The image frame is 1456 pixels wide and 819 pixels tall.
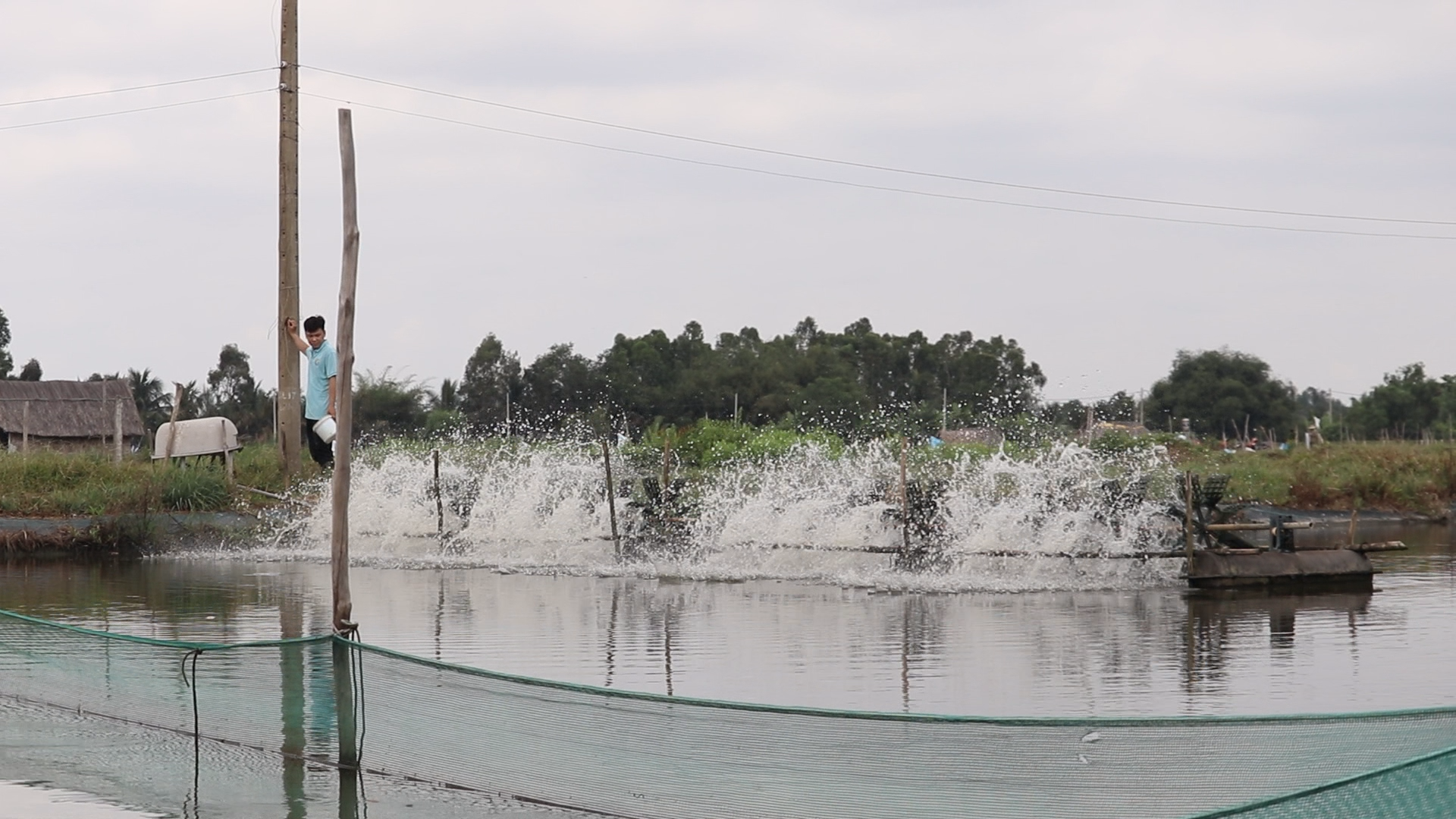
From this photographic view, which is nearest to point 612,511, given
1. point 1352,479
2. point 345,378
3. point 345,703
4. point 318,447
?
point 318,447

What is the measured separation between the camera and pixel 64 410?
51.9 m

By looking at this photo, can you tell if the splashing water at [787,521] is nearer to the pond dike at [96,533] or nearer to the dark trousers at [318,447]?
the pond dike at [96,533]

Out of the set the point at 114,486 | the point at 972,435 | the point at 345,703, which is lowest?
the point at 345,703

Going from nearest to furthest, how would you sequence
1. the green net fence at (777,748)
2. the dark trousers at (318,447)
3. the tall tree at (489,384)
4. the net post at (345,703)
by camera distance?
the green net fence at (777,748), the net post at (345,703), the dark trousers at (318,447), the tall tree at (489,384)

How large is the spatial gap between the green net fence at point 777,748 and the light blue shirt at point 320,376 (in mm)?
3310

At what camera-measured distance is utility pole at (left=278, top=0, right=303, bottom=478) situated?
89.2 ft

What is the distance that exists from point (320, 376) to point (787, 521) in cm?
1334

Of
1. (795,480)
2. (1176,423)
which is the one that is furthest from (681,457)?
(1176,423)

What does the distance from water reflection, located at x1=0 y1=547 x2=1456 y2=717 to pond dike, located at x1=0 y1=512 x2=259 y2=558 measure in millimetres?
1932

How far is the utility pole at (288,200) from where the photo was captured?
27188mm

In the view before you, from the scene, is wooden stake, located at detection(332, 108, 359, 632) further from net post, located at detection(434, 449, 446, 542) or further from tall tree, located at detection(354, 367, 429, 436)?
tall tree, located at detection(354, 367, 429, 436)

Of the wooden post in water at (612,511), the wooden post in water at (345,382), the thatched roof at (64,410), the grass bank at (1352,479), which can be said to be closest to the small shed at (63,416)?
the thatched roof at (64,410)

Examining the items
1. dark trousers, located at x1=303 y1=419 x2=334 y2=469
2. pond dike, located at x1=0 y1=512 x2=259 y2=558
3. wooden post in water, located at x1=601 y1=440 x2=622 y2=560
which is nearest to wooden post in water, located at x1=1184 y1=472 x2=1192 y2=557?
wooden post in water, located at x1=601 y1=440 x2=622 y2=560

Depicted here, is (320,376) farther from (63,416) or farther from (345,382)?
(63,416)
